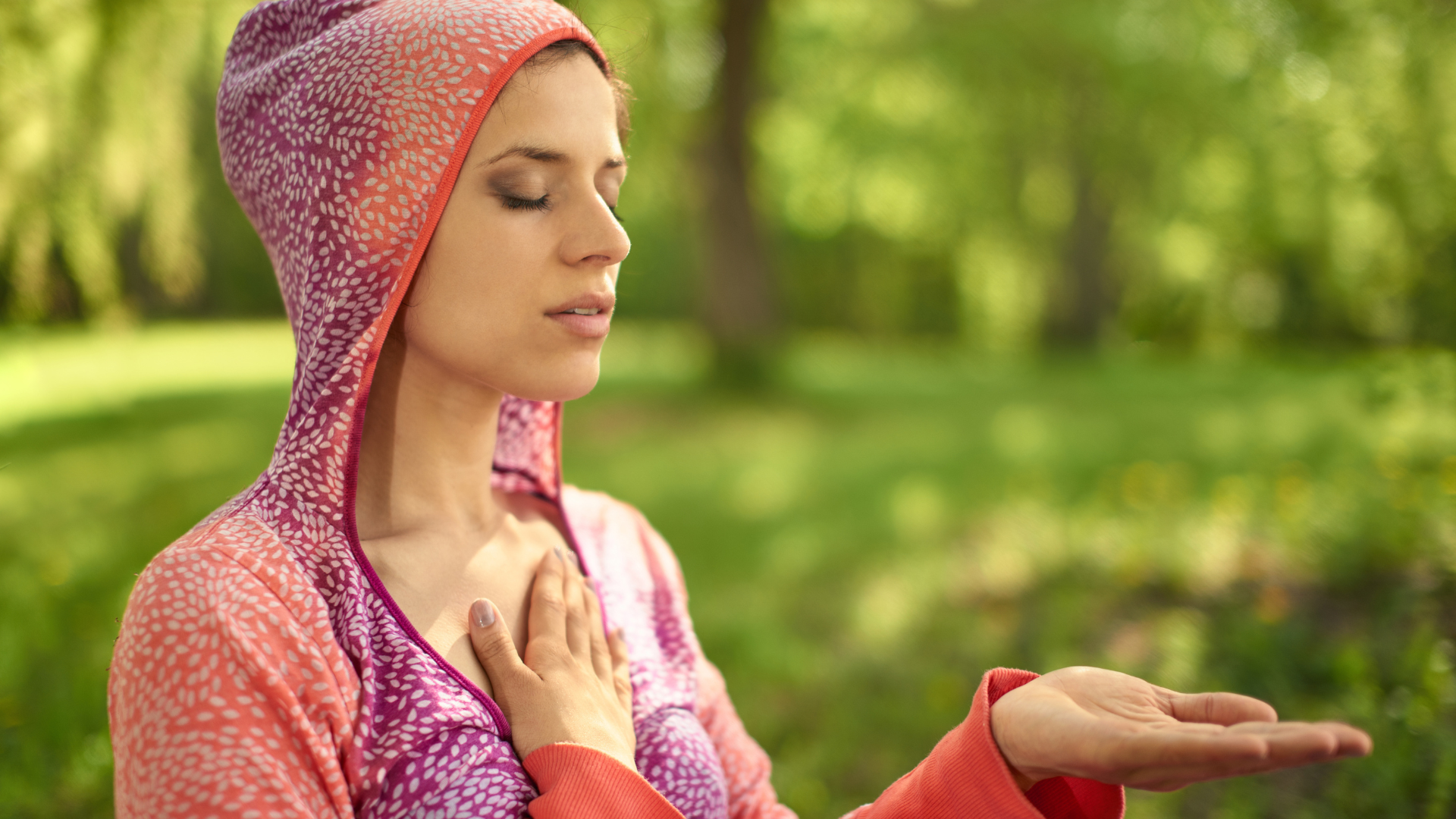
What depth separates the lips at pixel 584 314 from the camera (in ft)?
4.57

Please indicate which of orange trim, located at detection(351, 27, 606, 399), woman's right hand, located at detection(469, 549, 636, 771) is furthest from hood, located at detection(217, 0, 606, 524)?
woman's right hand, located at detection(469, 549, 636, 771)

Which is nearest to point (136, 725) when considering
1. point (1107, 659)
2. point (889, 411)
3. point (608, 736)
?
point (608, 736)

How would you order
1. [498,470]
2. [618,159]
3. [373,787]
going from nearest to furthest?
[373,787]
[618,159]
[498,470]

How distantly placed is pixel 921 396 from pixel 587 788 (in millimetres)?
10777

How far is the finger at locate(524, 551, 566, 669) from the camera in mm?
1419

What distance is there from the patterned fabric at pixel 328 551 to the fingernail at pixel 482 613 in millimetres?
102

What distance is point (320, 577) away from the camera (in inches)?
49.4

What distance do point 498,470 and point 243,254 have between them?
583 cm

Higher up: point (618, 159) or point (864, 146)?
point (864, 146)

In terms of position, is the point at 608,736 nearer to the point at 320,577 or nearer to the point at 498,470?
the point at 320,577

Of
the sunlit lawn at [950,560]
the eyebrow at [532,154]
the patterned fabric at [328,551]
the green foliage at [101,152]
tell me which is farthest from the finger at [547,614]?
the green foliage at [101,152]

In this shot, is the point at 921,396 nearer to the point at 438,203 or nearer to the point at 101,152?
the point at 101,152

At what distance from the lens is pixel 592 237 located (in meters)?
1.38

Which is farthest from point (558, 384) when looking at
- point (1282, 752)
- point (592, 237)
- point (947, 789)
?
point (1282, 752)
